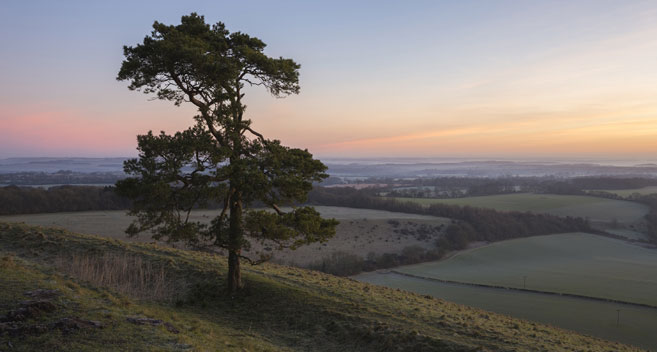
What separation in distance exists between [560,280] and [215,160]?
52.2 m

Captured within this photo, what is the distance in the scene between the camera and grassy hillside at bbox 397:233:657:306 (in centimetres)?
4516

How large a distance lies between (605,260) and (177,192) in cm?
7296

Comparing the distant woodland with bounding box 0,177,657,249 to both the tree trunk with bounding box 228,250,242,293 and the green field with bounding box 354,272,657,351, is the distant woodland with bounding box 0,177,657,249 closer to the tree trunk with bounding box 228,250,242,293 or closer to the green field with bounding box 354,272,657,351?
the green field with bounding box 354,272,657,351

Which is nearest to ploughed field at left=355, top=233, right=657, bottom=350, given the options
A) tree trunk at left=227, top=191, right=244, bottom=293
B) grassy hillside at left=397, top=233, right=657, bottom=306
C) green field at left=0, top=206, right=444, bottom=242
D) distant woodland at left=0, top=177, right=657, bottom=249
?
grassy hillside at left=397, top=233, right=657, bottom=306

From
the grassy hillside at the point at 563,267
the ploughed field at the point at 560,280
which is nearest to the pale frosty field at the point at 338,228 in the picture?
the ploughed field at the point at 560,280

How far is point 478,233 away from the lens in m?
84.2

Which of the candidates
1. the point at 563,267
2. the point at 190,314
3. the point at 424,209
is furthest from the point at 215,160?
the point at 424,209

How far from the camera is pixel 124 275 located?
50.8 feet

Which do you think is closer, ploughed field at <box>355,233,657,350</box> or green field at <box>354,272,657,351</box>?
green field at <box>354,272,657,351</box>

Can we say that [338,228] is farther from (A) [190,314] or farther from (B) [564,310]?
(A) [190,314]

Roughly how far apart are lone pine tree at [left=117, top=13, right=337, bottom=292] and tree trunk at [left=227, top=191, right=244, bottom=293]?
0.12 feet

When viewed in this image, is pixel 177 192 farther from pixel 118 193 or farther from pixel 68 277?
pixel 68 277

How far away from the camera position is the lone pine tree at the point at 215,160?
12.6 meters

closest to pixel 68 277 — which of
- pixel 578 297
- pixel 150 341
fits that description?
pixel 150 341
